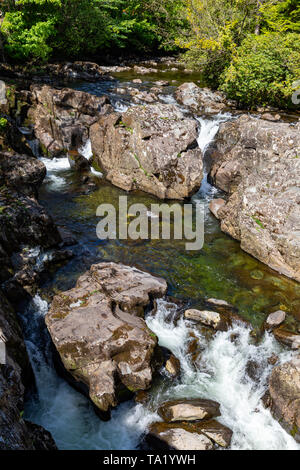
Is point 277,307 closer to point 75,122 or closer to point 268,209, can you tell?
point 268,209

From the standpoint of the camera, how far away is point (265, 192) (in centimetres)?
1259

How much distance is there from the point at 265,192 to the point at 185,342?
6.36m

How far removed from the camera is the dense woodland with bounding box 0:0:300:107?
2061 cm

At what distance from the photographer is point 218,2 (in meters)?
23.7

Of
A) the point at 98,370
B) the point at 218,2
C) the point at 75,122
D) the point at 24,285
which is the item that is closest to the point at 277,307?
the point at 98,370

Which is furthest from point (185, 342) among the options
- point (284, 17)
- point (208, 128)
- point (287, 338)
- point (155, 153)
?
point (284, 17)

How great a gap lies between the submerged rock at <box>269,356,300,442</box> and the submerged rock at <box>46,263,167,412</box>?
284 cm

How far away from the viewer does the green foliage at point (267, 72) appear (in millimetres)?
20183

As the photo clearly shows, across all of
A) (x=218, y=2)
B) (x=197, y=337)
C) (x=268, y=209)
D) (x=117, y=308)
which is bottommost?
(x=197, y=337)

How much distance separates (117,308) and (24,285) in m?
2.85

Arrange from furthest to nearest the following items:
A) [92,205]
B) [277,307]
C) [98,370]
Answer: [92,205]
[277,307]
[98,370]

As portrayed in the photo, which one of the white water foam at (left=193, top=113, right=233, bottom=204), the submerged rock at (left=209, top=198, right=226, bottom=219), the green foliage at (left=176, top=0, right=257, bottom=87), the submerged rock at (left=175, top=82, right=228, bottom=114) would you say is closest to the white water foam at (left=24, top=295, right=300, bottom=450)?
the submerged rock at (left=209, top=198, right=226, bottom=219)

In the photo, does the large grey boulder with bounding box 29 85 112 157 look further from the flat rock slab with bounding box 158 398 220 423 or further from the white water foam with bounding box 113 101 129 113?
the flat rock slab with bounding box 158 398 220 423

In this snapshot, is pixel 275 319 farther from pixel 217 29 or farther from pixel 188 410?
pixel 217 29
